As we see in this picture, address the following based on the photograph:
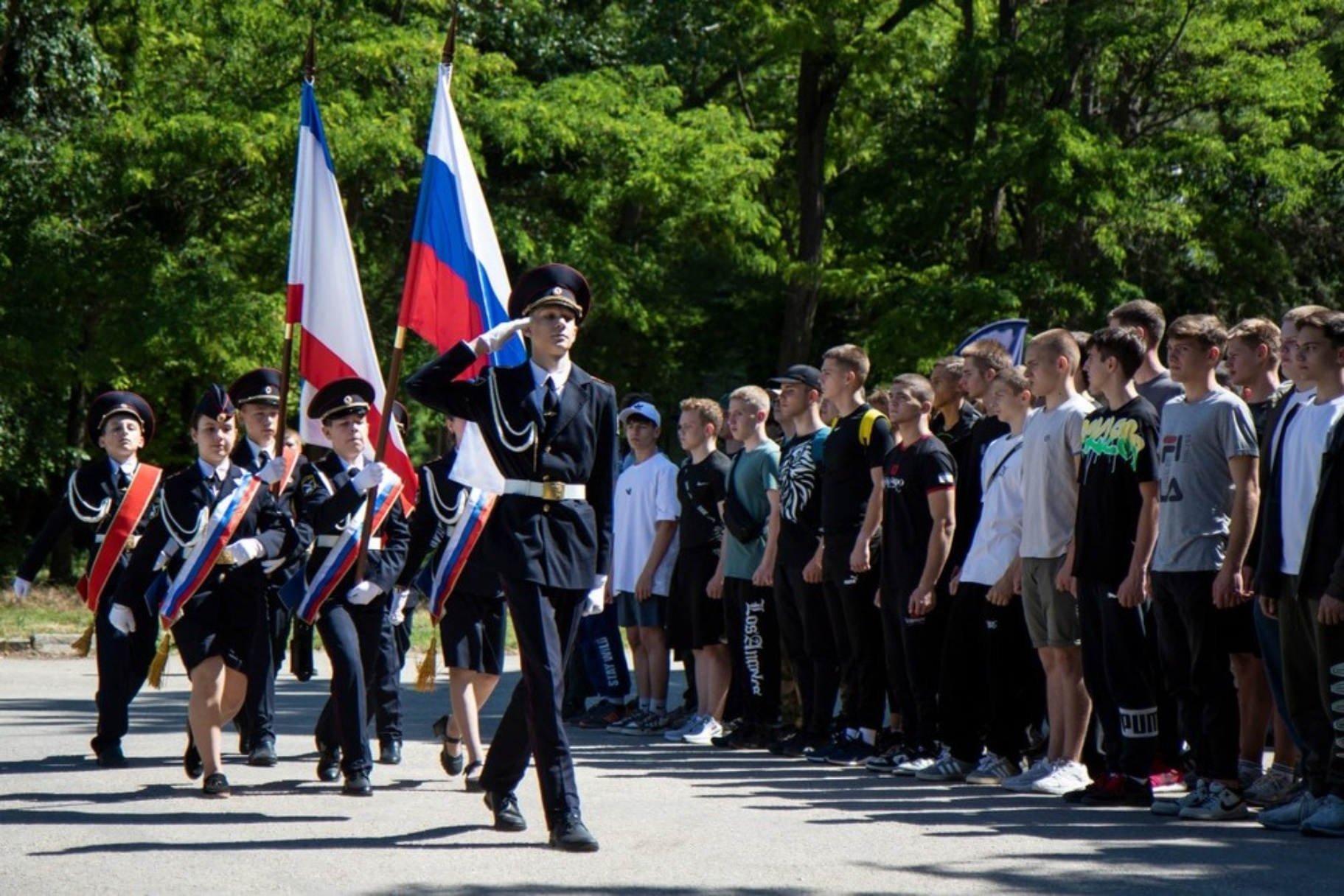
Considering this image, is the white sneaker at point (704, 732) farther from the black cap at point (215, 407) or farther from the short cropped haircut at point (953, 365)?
the black cap at point (215, 407)

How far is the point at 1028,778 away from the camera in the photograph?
9195 mm

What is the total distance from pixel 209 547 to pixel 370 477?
93 cm

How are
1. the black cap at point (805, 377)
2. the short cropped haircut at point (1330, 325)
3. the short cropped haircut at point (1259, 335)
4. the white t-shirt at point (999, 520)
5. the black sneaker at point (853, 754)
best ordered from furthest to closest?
the black cap at point (805, 377)
the black sneaker at point (853, 754)
the white t-shirt at point (999, 520)
the short cropped haircut at point (1259, 335)
the short cropped haircut at point (1330, 325)

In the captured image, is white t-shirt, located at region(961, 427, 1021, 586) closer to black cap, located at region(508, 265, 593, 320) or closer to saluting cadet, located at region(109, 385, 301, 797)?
black cap, located at region(508, 265, 593, 320)

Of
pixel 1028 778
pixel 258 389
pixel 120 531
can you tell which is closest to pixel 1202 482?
pixel 1028 778

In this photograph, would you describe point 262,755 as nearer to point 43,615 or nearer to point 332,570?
point 332,570

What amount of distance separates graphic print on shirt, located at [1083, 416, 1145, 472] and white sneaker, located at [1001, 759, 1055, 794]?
1.58m

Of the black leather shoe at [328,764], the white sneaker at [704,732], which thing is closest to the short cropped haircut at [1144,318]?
the white sneaker at [704,732]

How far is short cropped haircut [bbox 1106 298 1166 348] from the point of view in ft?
29.1

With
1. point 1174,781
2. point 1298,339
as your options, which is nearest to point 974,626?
point 1174,781

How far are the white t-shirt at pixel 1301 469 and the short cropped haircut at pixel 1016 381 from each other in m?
1.75

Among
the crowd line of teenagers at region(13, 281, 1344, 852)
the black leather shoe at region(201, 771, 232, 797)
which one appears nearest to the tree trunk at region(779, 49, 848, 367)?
the crowd line of teenagers at region(13, 281, 1344, 852)

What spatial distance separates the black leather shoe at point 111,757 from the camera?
393 inches

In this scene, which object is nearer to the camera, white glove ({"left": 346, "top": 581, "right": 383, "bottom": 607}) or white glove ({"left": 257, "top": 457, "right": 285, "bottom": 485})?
white glove ({"left": 346, "top": 581, "right": 383, "bottom": 607})
